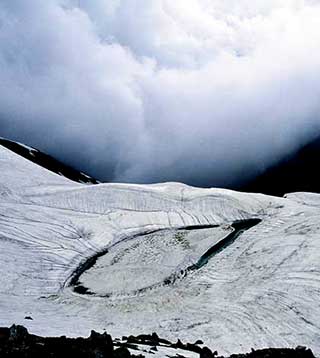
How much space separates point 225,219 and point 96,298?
21190 mm

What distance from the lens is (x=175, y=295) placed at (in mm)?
27250

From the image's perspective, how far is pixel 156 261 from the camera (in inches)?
1332

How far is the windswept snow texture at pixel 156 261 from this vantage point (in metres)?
22.3

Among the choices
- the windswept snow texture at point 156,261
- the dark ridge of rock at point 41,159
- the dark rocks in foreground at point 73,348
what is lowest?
the dark rocks in foreground at point 73,348

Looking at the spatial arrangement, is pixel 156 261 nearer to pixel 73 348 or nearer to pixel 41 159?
Result: pixel 73 348

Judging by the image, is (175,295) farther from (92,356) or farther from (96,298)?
(92,356)

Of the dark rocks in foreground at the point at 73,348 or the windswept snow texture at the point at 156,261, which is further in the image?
the windswept snow texture at the point at 156,261

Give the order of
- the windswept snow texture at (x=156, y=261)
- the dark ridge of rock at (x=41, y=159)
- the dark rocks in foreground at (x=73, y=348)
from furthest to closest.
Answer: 1. the dark ridge of rock at (x=41, y=159)
2. the windswept snow texture at (x=156, y=261)
3. the dark rocks in foreground at (x=73, y=348)

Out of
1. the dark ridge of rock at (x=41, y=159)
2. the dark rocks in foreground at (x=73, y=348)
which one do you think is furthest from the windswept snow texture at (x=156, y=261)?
the dark ridge of rock at (x=41, y=159)

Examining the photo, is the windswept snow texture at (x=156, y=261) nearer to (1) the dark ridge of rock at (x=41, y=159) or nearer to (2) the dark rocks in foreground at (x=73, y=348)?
(2) the dark rocks in foreground at (x=73, y=348)

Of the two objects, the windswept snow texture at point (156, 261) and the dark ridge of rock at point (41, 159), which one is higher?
the dark ridge of rock at point (41, 159)

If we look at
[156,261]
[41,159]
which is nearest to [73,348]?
[156,261]

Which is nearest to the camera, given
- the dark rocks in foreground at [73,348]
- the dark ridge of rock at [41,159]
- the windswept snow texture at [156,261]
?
the dark rocks in foreground at [73,348]


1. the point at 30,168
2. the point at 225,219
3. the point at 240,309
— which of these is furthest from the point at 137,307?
the point at 30,168
